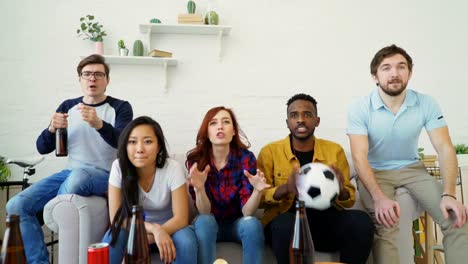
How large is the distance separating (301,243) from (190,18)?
2407mm

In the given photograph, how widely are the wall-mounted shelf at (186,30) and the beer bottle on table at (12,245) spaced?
2.35 metres

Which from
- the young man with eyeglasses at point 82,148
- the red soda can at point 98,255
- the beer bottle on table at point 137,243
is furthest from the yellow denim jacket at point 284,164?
the red soda can at point 98,255

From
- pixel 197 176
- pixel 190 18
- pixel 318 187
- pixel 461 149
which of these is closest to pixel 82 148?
pixel 197 176

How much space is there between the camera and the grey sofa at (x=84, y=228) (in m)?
1.63

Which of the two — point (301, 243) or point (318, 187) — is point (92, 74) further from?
point (301, 243)

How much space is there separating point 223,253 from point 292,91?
1.76 meters

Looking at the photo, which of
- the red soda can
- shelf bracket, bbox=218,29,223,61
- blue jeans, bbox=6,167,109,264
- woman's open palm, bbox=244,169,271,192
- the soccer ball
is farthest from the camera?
shelf bracket, bbox=218,29,223,61

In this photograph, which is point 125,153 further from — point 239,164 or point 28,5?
point 28,5

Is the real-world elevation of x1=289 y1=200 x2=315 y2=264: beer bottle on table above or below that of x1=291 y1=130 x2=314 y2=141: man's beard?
below

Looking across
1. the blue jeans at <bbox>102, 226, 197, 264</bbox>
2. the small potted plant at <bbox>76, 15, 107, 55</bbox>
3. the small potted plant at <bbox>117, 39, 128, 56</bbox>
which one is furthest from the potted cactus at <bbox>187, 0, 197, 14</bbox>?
the blue jeans at <bbox>102, 226, 197, 264</bbox>

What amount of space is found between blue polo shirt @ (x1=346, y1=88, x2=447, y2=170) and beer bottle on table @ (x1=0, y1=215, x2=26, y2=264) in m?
1.65

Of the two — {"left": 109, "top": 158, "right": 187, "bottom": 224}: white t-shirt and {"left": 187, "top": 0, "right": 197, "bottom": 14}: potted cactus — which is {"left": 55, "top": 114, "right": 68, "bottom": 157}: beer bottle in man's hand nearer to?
{"left": 109, "top": 158, "right": 187, "bottom": 224}: white t-shirt

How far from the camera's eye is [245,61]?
3.12 m

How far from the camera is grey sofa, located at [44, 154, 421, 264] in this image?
163cm
